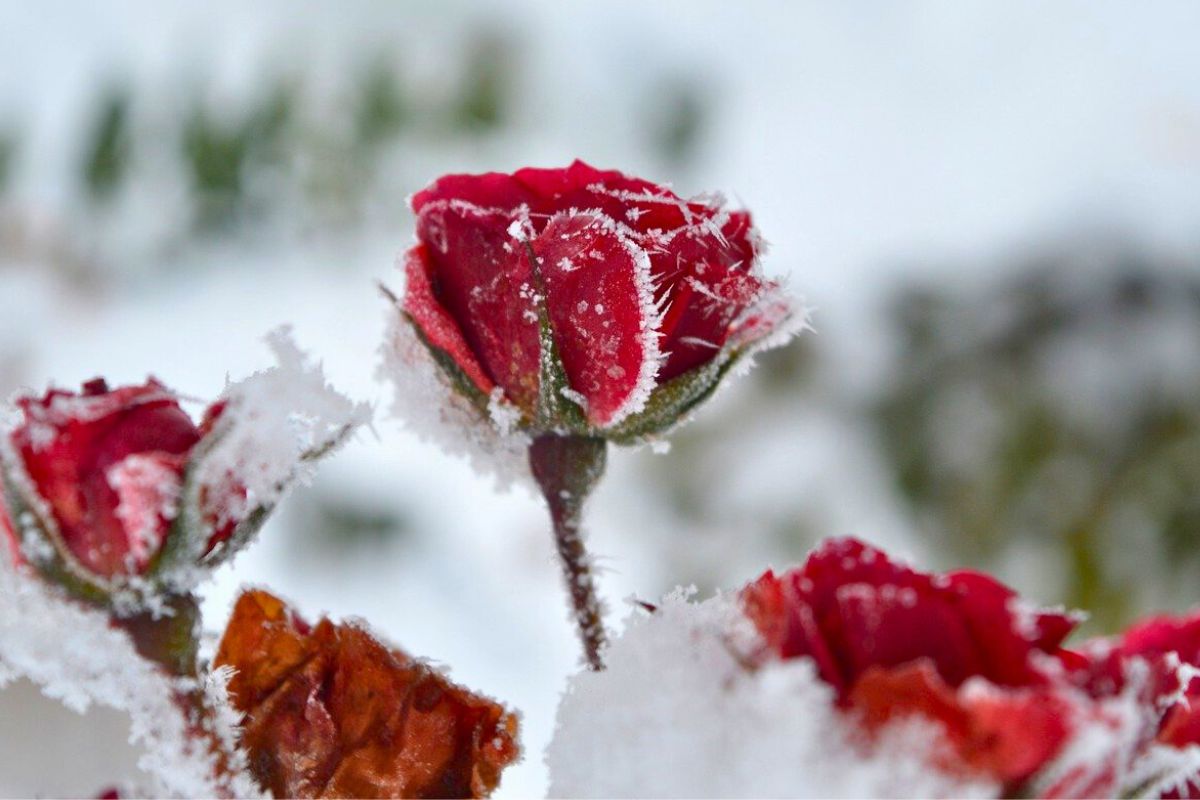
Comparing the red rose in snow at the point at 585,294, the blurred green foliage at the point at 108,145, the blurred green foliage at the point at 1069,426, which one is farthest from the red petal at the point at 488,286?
the blurred green foliage at the point at 108,145

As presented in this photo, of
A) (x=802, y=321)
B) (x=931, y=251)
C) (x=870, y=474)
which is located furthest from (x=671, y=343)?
(x=931, y=251)

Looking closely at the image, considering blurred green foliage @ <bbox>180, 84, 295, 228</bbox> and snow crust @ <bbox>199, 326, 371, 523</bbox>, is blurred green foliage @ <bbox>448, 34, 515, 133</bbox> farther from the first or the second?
snow crust @ <bbox>199, 326, 371, 523</bbox>

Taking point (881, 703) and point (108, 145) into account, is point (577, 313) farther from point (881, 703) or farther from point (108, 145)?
point (108, 145)

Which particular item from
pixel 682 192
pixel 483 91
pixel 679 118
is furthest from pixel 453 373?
pixel 679 118

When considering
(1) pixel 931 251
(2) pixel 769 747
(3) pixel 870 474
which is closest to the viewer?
(2) pixel 769 747

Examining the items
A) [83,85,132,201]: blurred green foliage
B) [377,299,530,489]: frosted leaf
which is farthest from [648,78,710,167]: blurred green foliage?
[377,299,530,489]: frosted leaf

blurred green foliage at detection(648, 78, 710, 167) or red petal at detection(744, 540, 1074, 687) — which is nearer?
red petal at detection(744, 540, 1074, 687)

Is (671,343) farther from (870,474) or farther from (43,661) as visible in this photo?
(870,474)
